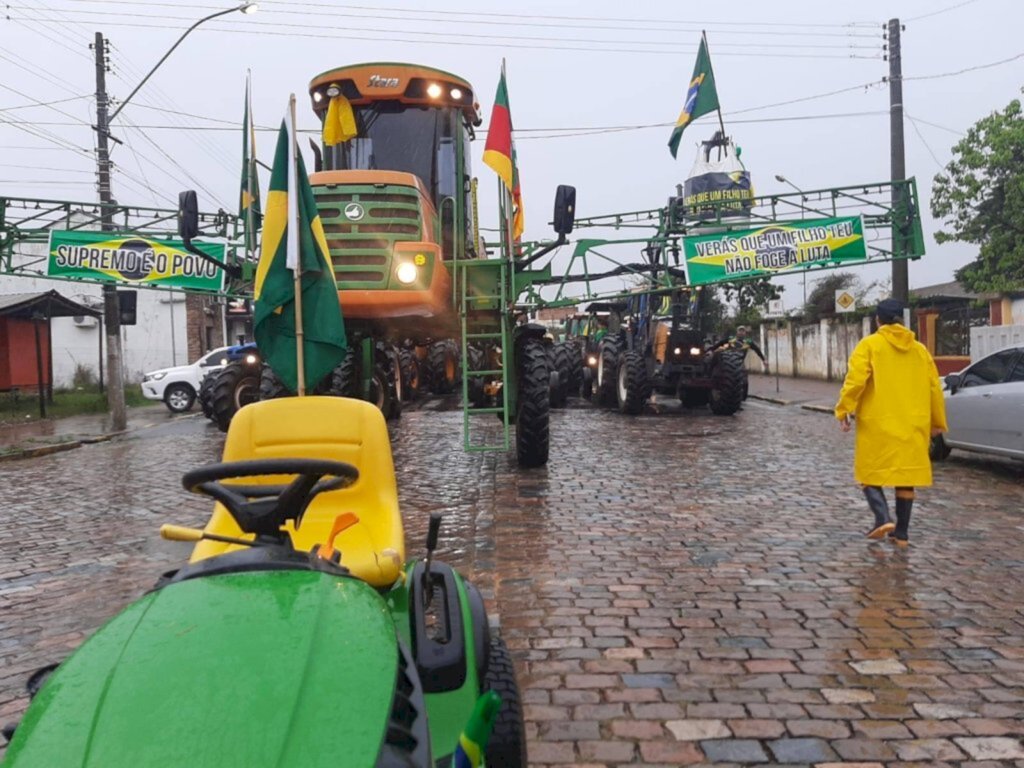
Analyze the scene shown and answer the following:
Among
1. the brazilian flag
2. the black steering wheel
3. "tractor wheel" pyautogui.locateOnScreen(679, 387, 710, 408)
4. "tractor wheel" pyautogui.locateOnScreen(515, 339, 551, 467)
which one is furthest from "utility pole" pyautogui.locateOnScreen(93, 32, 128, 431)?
the black steering wheel

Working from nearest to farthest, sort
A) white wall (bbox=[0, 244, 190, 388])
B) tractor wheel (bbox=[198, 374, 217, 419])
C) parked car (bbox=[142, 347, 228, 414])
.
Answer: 1. tractor wheel (bbox=[198, 374, 217, 419])
2. parked car (bbox=[142, 347, 228, 414])
3. white wall (bbox=[0, 244, 190, 388])

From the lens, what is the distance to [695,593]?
18.1 ft

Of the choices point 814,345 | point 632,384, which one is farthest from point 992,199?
point 632,384

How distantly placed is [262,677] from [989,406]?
396 inches

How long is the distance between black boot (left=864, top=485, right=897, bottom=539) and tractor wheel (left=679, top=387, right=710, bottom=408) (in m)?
12.4

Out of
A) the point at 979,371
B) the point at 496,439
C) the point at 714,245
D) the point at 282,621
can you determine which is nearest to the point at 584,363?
the point at 714,245

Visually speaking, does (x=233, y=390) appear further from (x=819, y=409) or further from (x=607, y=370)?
(x=819, y=409)

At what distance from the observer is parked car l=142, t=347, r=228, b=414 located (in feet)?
73.3

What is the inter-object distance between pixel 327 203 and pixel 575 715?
6243 mm

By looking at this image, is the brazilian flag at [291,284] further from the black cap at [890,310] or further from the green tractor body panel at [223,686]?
the green tractor body panel at [223,686]

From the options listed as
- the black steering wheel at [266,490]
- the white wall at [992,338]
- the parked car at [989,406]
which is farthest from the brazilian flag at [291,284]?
the white wall at [992,338]

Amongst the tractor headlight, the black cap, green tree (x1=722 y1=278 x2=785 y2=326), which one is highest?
green tree (x1=722 y1=278 x2=785 y2=326)

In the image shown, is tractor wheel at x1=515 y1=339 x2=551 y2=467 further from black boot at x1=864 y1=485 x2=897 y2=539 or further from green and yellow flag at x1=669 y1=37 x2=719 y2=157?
green and yellow flag at x1=669 y1=37 x2=719 y2=157

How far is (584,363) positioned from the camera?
22.7m
